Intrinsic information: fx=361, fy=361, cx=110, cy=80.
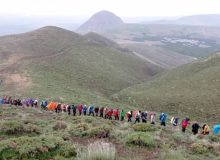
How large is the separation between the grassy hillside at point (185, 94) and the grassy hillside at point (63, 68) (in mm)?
6286

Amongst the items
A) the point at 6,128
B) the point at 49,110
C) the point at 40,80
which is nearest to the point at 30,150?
the point at 6,128

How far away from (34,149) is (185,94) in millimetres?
49879

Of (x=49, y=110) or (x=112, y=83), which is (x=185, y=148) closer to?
(x=49, y=110)

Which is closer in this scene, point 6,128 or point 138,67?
point 6,128

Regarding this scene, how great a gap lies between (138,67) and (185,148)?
8416cm

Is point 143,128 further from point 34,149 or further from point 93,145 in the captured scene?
point 34,149

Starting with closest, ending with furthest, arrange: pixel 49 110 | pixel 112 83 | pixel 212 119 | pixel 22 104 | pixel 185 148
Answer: pixel 185 148, pixel 49 110, pixel 22 104, pixel 212 119, pixel 112 83

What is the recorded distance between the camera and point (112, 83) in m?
74.0

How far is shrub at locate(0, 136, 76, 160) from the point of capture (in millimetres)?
11766

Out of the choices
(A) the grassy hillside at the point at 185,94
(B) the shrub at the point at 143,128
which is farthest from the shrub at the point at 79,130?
(A) the grassy hillside at the point at 185,94

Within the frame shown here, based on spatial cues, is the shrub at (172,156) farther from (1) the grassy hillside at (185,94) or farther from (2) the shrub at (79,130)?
(1) the grassy hillside at (185,94)

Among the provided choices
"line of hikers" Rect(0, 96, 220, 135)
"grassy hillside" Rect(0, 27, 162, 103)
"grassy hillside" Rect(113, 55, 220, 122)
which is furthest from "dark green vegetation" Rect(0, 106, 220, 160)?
"grassy hillside" Rect(113, 55, 220, 122)

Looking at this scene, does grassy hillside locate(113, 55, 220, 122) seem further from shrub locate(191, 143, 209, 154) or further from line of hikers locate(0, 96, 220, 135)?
shrub locate(191, 143, 209, 154)

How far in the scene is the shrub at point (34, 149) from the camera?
1177 centimetres
